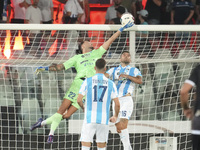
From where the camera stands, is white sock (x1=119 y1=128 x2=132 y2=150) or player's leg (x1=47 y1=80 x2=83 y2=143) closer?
white sock (x1=119 y1=128 x2=132 y2=150)

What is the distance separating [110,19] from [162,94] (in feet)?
7.37

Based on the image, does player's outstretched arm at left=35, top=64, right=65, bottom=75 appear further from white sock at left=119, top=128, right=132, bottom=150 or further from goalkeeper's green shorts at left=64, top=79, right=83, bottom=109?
white sock at left=119, top=128, right=132, bottom=150

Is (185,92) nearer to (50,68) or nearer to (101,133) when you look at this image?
(101,133)

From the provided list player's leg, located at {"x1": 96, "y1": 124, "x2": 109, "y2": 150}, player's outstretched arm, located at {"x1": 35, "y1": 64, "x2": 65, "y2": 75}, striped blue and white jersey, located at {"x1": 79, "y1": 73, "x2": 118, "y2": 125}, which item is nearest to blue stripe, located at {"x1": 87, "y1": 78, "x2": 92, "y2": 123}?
striped blue and white jersey, located at {"x1": 79, "y1": 73, "x2": 118, "y2": 125}

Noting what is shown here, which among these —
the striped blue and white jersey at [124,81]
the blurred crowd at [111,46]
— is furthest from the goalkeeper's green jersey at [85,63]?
the blurred crowd at [111,46]

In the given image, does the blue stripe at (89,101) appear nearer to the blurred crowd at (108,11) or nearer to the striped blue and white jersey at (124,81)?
the striped blue and white jersey at (124,81)

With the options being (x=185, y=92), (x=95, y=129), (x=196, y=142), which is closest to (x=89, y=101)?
(x=95, y=129)

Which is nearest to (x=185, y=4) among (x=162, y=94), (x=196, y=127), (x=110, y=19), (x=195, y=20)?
(x=195, y=20)

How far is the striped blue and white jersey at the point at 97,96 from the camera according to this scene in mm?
7184

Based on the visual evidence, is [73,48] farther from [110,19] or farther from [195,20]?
[195,20]

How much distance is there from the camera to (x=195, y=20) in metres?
11.3

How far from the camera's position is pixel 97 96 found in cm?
721

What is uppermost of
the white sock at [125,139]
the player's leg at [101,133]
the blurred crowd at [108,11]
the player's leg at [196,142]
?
the blurred crowd at [108,11]

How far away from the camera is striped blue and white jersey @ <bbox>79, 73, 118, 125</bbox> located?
7.18 metres
